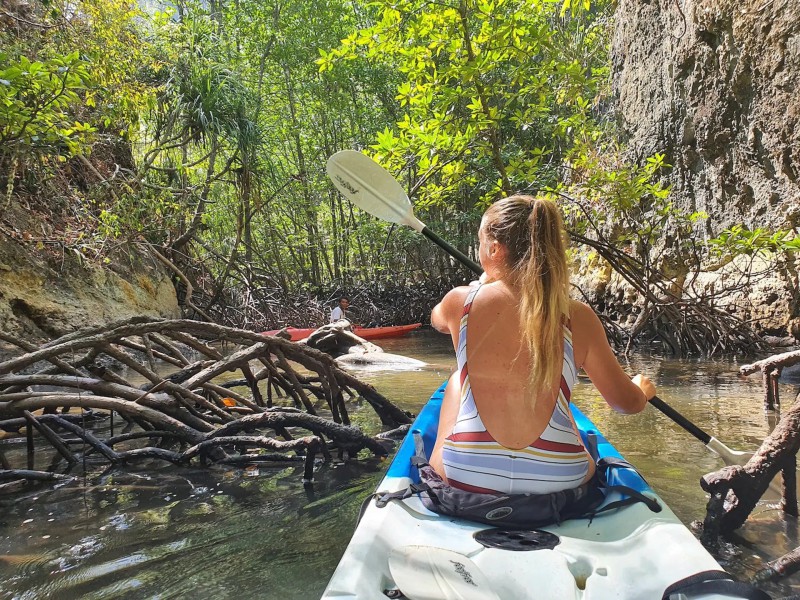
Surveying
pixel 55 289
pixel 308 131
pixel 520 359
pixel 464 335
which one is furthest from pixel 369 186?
pixel 308 131

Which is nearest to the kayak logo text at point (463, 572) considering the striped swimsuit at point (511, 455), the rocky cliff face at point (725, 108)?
the striped swimsuit at point (511, 455)

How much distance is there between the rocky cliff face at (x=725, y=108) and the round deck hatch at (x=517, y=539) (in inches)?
283

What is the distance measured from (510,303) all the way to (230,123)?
33.5ft

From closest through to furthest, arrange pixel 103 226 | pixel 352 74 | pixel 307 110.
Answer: pixel 103 226, pixel 352 74, pixel 307 110

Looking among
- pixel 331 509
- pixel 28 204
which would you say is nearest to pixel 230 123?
pixel 28 204

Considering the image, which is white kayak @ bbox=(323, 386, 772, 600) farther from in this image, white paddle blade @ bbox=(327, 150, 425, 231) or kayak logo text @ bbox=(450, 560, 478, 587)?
white paddle blade @ bbox=(327, 150, 425, 231)

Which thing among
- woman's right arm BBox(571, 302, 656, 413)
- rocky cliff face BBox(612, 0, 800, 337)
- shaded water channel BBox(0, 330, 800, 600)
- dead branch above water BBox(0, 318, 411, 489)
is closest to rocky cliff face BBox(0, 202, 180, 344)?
dead branch above water BBox(0, 318, 411, 489)

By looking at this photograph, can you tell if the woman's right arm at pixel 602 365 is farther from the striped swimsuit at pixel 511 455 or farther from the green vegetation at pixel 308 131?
the green vegetation at pixel 308 131

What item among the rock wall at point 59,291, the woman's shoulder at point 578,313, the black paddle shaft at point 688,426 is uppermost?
the rock wall at point 59,291

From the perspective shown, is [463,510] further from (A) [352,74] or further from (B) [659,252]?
(A) [352,74]

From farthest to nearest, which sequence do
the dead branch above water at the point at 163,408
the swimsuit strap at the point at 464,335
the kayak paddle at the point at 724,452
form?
the dead branch above water at the point at 163,408, the kayak paddle at the point at 724,452, the swimsuit strap at the point at 464,335

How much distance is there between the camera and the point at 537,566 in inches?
57.4

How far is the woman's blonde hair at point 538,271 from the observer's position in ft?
5.56

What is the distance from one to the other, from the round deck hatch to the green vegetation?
9.85ft
